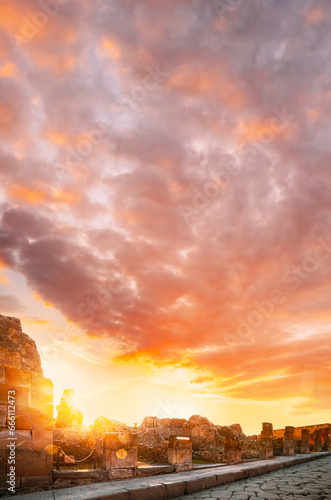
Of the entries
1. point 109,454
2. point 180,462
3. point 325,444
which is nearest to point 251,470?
point 180,462

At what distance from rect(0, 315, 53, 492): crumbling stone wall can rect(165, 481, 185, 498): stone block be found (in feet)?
7.97

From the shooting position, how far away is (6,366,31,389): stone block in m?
6.61

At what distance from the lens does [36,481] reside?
6449 millimetres

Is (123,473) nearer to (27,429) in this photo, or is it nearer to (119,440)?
(119,440)

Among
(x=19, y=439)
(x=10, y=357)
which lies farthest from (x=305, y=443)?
(x=10, y=357)

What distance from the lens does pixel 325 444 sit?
953 inches

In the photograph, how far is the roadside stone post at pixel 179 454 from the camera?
9.22m

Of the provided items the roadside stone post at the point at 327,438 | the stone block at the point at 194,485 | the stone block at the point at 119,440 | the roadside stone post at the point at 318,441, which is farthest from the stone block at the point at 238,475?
the roadside stone post at the point at 327,438

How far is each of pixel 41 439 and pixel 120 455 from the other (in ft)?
7.14

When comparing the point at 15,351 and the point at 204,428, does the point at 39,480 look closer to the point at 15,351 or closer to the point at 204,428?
the point at 204,428

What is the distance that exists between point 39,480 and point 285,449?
49.0ft

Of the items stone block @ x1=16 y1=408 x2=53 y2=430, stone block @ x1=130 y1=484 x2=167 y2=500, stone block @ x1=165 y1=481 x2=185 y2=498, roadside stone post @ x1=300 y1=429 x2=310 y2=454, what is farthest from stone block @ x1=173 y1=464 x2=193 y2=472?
roadside stone post @ x1=300 y1=429 x2=310 y2=454

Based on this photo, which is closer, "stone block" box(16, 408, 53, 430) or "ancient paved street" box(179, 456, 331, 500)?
"stone block" box(16, 408, 53, 430)

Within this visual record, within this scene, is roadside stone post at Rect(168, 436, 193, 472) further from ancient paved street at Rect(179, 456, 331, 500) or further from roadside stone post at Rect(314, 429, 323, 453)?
roadside stone post at Rect(314, 429, 323, 453)
